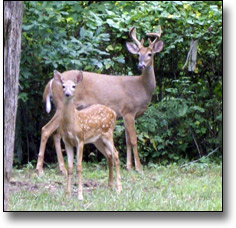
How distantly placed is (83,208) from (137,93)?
10.7ft

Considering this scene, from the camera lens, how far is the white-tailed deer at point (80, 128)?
557 cm

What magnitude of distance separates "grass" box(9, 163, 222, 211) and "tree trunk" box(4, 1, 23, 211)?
2.77 feet

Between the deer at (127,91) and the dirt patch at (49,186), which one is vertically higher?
the deer at (127,91)

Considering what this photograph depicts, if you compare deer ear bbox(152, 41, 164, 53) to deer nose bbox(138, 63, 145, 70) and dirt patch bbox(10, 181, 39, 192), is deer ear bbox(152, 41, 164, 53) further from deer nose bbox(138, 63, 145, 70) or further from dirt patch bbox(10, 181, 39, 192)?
dirt patch bbox(10, 181, 39, 192)

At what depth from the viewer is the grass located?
16.1 ft

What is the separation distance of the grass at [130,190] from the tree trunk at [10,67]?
0.84 meters

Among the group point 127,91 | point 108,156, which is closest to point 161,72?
point 127,91

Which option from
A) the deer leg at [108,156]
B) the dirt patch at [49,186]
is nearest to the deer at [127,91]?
the dirt patch at [49,186]

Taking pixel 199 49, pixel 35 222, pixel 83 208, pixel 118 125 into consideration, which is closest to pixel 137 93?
pixel 118 125

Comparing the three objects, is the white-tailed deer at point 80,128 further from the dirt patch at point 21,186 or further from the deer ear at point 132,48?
the deer ear at point 132,48

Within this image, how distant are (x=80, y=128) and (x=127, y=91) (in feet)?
7.68

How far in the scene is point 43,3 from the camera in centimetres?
776

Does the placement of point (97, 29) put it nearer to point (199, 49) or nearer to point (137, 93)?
point (137, 93)

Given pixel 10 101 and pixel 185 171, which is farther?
pixel 185 171
